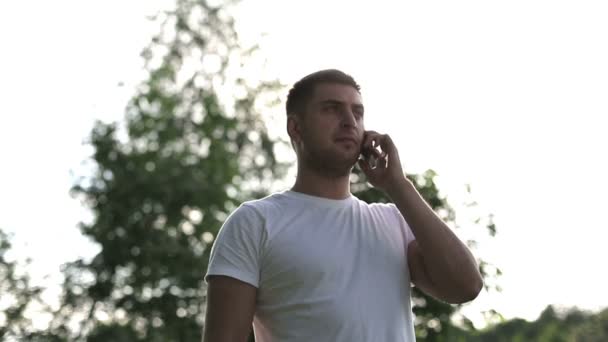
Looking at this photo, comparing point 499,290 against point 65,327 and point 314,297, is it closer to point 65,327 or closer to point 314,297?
point 314,297

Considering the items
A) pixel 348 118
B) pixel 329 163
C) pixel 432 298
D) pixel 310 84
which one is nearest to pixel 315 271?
pixel 329 163

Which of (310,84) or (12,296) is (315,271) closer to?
(310,84)

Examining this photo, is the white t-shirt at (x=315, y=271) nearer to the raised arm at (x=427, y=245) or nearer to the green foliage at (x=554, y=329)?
the raised arm at (x=427, y=245)

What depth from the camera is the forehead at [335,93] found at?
8.65 feet

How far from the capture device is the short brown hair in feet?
8.78

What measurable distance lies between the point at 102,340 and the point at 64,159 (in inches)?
146

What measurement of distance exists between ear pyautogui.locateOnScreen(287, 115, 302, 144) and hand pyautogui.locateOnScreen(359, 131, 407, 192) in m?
0.17

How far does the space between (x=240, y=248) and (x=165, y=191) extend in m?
15.3

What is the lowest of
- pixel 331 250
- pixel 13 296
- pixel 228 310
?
pixel 13 296

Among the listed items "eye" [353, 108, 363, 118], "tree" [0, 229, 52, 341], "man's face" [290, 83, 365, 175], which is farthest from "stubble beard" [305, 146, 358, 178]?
"tree" [0, 229, 52, 341]

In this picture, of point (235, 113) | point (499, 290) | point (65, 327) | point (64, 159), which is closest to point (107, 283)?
point (65, 327)

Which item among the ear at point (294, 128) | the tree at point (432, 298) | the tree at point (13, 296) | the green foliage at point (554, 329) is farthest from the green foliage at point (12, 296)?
the ear at point (294, 128)

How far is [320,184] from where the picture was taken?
2641 mm

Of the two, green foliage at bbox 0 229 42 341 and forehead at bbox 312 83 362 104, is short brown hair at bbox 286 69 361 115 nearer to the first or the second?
forehead at bbox 312 83 362 104
